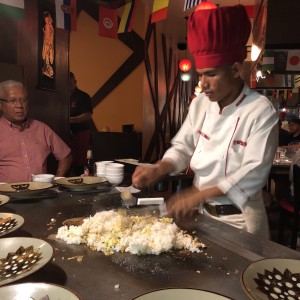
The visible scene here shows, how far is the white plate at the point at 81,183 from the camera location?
2291 mm

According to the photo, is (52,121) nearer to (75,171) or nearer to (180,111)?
(75,171)

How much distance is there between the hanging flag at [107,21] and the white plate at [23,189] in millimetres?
3547

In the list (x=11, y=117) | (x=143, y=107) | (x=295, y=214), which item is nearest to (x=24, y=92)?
(x=11, y=117)

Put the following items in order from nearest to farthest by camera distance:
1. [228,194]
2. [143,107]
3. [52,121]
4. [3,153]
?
[228,194]
[3,153]
[52,121]
[143,107]

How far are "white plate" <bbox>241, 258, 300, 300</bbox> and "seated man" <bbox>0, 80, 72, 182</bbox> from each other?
9.43 ft

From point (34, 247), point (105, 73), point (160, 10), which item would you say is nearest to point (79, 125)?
point (105, 73)

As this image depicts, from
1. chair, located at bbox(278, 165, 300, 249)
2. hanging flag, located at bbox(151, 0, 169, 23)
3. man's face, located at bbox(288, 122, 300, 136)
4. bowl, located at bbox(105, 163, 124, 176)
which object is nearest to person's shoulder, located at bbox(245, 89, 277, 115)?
bowl, located at bbox(105, 163, 124, 176)

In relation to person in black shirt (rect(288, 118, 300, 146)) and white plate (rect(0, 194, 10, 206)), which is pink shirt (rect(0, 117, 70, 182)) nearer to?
white plate (rect(0, 194, 10, 206))

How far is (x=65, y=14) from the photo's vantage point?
4.48 m

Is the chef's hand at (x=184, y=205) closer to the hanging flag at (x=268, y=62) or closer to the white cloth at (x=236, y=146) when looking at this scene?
the white cloth at (x=236, y=146)

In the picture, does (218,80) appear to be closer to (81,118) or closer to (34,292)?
(34,292)

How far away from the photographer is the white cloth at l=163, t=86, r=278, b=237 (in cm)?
166

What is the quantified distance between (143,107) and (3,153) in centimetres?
505

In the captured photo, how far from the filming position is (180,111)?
15.0 meters
